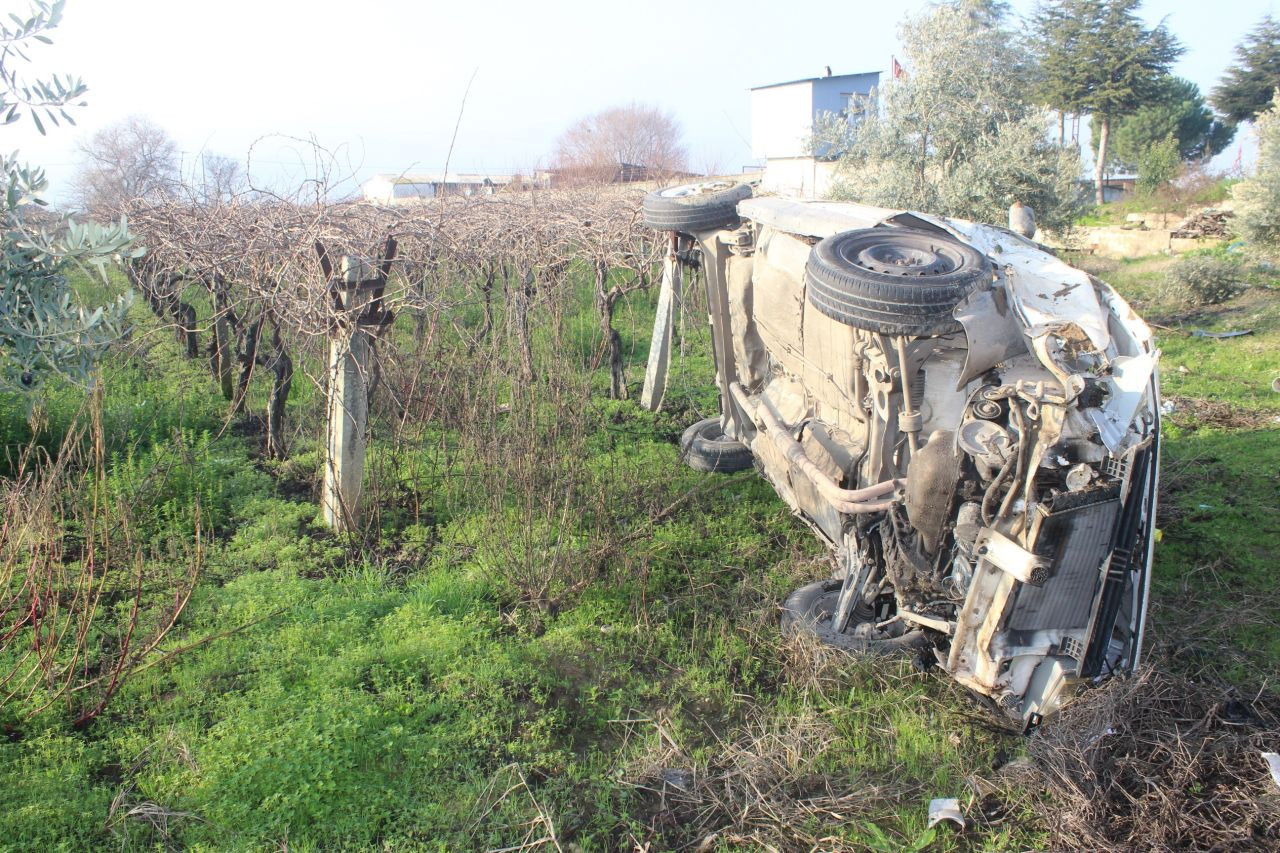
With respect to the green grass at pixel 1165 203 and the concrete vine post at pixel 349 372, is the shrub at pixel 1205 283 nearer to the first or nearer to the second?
the green grass at pixel 1165 203

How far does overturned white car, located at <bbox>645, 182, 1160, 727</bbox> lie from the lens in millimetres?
3438

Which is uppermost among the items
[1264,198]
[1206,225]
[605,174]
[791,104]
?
[791,104]

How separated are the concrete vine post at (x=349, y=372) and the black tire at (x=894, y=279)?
3.21 m

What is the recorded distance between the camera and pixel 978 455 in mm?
3637

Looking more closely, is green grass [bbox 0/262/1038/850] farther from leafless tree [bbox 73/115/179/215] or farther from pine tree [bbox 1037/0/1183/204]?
pine tree [bbox 1037/0/1183/204]

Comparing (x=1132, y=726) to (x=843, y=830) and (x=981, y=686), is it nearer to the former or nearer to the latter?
(x=981, y=686)

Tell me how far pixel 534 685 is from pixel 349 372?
294 cm

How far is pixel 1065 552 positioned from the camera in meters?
3.48

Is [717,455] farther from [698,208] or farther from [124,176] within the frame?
[124,176]

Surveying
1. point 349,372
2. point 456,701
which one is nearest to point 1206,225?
point 349,372

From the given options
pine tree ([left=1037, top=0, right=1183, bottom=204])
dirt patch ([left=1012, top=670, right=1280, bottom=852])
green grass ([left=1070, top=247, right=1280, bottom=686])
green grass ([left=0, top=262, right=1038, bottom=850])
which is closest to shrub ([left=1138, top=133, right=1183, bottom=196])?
pine tree ([left=1037, top=0, right=1183, bottom=204])

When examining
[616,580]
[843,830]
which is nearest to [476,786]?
[843,830]

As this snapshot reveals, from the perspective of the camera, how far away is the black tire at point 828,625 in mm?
4500

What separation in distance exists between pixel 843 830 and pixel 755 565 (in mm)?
2577
